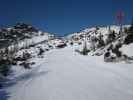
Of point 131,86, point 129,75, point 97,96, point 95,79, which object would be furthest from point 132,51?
point 97,96

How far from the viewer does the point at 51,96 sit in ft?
45.7

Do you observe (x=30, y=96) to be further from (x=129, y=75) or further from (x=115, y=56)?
(x=115, y=56)

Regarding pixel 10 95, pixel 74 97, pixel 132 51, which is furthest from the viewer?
pixel 132 51

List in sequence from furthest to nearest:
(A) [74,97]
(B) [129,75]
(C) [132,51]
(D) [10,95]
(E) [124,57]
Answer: (C) [132,51] → (E) [124,57] → (B) [129,75] → (D) [10,95] → (A) [74,97]

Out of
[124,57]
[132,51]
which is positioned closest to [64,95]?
[124,57]

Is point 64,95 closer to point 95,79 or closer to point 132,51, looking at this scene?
point 95,79

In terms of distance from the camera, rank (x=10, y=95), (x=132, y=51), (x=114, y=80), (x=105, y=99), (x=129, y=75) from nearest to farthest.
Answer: (x=105, y=99)
(x=10, y=95)
(x=114, y=80)
(x=129, y=75)
(x=132, y=51)

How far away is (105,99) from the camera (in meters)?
12.4

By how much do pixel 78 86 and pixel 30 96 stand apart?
3928 mm

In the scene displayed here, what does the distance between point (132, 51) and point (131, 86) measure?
16813 millimetres

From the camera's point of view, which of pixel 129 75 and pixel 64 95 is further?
pixel 129 75

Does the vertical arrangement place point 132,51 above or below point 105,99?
above

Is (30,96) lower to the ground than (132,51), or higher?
lower

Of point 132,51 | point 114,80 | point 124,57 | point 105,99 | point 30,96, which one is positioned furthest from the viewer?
point 132,51
